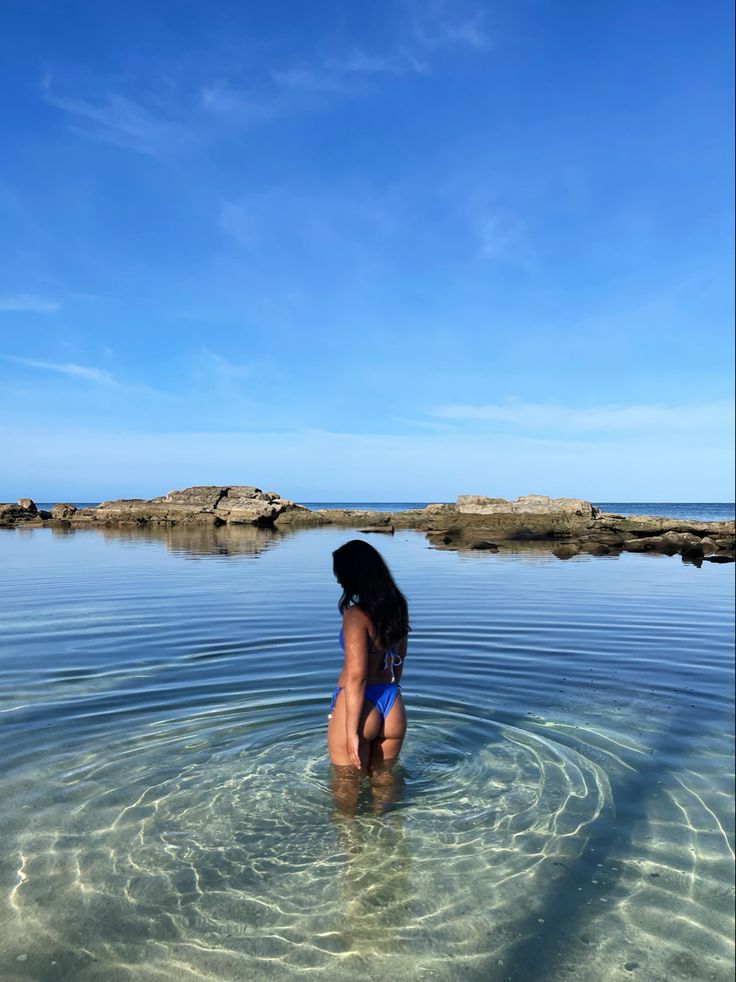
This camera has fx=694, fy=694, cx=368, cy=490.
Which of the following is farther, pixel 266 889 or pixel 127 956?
pixel 266 889

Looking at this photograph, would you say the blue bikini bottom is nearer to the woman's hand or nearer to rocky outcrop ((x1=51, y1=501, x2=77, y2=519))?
the woman's hand

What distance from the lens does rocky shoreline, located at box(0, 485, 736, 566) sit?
35.2 meters

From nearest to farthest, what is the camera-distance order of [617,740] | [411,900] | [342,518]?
[411,900] → [617,740] → [342,518]

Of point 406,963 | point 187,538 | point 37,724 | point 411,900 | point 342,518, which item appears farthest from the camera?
point 342,518

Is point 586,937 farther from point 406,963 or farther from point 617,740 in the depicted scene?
point 617,740

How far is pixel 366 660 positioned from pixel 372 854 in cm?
152

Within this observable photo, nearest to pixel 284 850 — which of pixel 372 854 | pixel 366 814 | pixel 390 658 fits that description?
pixel 372 854

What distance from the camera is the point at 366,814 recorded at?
570 centimetres

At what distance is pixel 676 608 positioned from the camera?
1667 cm

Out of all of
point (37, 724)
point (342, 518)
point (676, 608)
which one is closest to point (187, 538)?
point (342, 518)

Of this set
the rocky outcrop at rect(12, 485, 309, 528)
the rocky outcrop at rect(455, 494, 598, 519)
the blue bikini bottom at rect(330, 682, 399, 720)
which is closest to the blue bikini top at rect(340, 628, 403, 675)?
the blue bikini bottom at rect(330, 682, 399, 720)

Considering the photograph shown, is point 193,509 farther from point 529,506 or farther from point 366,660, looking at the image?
point 366,660

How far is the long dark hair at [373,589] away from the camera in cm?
596

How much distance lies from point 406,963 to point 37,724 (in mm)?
5816
